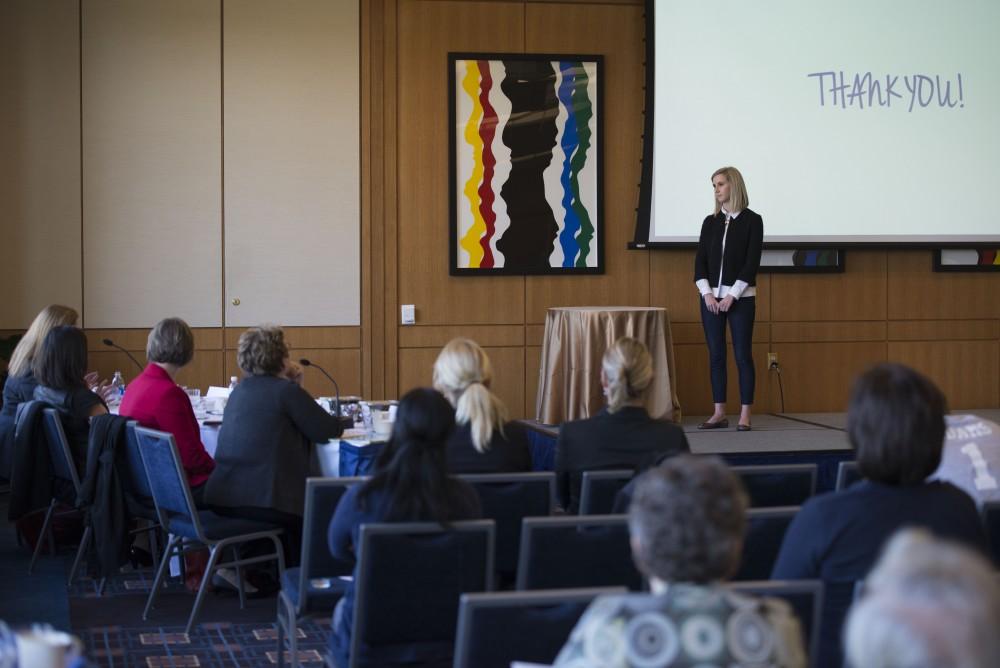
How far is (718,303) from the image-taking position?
705 centimetres

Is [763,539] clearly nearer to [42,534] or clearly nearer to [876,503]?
[876,503]

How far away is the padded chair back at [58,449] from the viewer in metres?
5.06

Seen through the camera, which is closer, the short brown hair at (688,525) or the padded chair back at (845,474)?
the short brown hair at (688,525)

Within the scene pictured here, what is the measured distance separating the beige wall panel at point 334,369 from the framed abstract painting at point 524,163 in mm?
963

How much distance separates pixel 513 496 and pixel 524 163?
518 centimetres

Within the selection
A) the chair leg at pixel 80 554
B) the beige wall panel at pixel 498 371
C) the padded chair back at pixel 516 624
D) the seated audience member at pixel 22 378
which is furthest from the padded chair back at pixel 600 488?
the beige wall panel at pixel 498 371

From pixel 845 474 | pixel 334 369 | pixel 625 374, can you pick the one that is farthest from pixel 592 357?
pixel 845 474

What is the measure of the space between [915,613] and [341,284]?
7.26 m

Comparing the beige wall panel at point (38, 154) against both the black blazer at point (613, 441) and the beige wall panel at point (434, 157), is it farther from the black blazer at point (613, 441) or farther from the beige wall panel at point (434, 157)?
the black blazer at point (613, 441)

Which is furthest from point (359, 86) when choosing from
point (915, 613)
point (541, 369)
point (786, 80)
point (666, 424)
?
point (915, 613)

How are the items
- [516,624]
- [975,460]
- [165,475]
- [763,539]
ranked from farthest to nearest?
1. [165,475]
2. [975,460]
3. [763,539]
4. [516,624]

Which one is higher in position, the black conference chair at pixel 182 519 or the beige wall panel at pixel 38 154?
the beige wall panel at pixel 38 154

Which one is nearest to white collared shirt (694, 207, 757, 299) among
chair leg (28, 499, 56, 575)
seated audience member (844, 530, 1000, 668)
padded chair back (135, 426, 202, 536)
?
padded chair back (135, 426, 202, 536)

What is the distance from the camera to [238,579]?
484 centimetres
